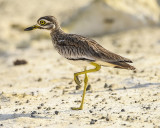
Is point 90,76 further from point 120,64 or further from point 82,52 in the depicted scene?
point 120,64

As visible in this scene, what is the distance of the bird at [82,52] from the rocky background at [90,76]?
33.5 inches

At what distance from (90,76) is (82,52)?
378 cm

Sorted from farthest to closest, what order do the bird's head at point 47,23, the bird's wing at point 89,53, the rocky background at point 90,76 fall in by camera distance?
1. the bird's head at point 47,23
2. the bird's wing at point 89,53
3. the rocky background at point 90,76

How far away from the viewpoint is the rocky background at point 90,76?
7445 millimetres

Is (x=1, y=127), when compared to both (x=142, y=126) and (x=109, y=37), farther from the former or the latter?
(x=109, y=37)

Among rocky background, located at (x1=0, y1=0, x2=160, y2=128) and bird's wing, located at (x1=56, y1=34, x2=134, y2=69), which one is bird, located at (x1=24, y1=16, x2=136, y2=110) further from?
rocky background, located at (x1=0, y1=0, x2=160, y2=128)

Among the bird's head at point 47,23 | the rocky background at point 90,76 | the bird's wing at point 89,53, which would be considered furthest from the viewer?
the bird's head at point 47,23

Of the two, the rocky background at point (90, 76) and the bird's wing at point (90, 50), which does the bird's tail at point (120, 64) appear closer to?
the bird's wing at point (90, 50)

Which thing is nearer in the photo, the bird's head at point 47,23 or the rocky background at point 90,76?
the rocky background at point 90,76

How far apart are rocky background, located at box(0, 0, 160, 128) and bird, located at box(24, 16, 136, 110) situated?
85 cm

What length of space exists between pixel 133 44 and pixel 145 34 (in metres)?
2.10

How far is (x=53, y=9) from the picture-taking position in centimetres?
2836

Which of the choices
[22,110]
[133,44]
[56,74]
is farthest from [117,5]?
[22,110]

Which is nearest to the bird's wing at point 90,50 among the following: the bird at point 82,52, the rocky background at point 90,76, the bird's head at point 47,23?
the bird at point 82,52
